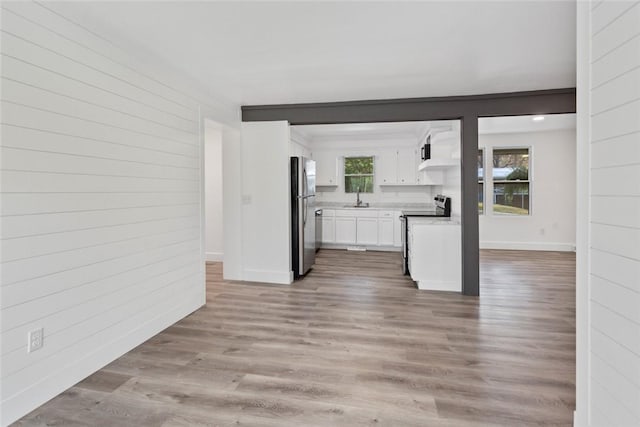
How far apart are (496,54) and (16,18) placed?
3200 millimetres

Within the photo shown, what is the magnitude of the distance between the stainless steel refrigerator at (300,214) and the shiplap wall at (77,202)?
5.65 feet

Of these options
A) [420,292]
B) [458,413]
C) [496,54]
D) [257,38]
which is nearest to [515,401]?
[458,413]

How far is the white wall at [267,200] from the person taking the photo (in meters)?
4.52

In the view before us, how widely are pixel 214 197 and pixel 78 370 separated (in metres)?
4.46

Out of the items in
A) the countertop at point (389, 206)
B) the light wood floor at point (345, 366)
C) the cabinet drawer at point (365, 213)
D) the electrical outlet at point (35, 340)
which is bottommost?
the light wood floor at point (345, 366)

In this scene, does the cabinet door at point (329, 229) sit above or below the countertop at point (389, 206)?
below

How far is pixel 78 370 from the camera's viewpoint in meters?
2.23

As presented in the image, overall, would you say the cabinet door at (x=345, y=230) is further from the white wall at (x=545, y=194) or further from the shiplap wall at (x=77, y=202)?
the shiplap wall at (x=77, y=202)

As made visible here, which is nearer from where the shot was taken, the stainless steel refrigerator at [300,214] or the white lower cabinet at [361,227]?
the stainless steel refrigerator at [300,214]

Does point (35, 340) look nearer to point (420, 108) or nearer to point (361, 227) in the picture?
point (420, 108)

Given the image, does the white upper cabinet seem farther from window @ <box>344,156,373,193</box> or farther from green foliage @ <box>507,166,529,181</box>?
green foliage @ <box>507,166,529,181</box>

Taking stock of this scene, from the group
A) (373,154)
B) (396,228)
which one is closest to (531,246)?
(396,228)

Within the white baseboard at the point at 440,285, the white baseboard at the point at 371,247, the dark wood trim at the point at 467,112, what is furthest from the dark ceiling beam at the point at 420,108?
the white baseboard at the point at 371,247

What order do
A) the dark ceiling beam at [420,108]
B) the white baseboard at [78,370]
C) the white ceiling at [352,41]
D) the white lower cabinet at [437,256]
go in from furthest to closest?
1. the white lower cabinet at [437,256]
2. the dark ceiling beam at [420,108]
3. the white ceiling at [352,41]
4. the white baseboard at [78,370]
